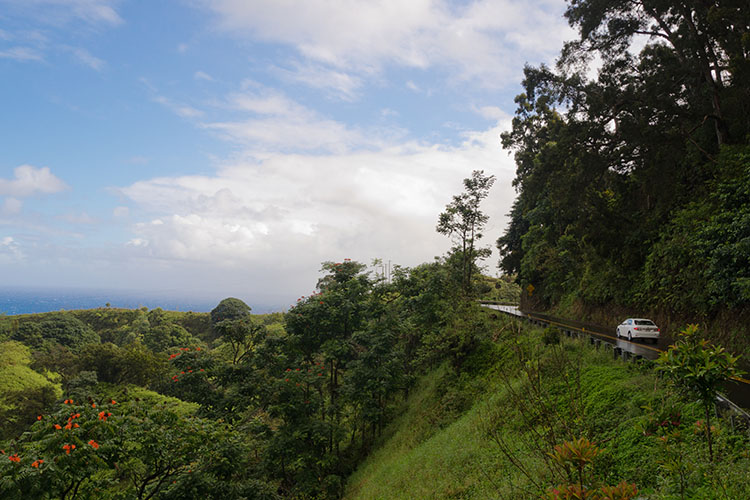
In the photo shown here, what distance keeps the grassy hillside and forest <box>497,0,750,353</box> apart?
682 centimetres

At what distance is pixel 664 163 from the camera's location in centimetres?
1725

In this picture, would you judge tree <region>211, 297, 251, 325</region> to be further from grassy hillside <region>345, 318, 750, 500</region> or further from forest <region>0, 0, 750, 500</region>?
grassy hillside <region>345, 318, 750, 500</region>

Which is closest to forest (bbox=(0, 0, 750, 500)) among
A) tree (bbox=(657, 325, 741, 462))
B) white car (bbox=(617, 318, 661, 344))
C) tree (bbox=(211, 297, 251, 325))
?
tree (bbox=(657, 325, 741, 462))

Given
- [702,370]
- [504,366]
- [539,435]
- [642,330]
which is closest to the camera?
[539,435]

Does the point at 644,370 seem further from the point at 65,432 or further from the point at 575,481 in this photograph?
the point at 65,432

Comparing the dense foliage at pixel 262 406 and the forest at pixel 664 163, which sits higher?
the forest at pixel 664 163

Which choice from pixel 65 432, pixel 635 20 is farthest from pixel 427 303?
pixel 635 20

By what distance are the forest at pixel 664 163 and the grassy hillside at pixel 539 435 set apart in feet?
22.4

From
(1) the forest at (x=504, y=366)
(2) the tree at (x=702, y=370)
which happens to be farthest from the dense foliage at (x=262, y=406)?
(2) the tree at (x=702, y=370)

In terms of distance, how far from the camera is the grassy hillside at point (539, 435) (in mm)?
4266

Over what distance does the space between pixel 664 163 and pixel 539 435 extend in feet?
62.9

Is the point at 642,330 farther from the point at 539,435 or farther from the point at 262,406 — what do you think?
the point at 262,406

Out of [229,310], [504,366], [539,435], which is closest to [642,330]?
[504,366]

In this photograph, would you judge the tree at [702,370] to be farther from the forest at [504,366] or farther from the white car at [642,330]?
the white car at [642,330]
